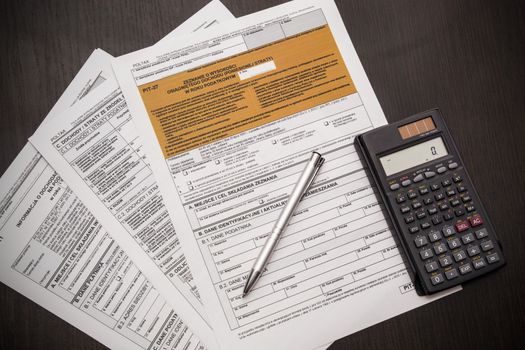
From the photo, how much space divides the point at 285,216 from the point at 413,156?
6.1 inches

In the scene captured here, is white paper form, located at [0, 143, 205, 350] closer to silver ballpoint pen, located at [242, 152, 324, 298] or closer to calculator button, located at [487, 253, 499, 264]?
silver ballpoint pen, located at [242, 152, 324, 298]

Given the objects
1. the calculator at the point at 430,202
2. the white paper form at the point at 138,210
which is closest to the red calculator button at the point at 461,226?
the calculator at the point at 430,202

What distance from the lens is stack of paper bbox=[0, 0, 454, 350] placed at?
1.60 ft

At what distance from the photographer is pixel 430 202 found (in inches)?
19.1

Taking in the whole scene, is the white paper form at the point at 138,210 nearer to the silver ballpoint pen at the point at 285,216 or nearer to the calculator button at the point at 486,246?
the silver ballpoint pen at the point at 285,216

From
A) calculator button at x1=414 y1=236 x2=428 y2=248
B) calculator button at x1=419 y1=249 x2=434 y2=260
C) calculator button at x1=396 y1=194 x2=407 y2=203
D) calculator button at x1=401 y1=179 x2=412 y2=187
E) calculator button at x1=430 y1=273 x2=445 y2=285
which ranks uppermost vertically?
calculator button at x1=401 y1=179 x2=412 y2=187

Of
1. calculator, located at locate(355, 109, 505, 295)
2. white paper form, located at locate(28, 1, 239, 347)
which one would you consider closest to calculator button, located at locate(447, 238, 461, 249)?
calculator, located at locate(355, 109, 505, 295)

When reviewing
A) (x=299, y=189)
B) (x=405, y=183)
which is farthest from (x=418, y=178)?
(x=299, y=189)

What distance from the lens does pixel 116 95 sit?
0.53m

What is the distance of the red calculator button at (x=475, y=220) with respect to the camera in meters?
0.48

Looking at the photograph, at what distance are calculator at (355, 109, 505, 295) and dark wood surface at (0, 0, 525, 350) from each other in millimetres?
35

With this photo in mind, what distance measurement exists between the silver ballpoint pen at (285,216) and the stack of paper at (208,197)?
1cm

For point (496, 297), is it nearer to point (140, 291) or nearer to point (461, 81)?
point (461, 81)

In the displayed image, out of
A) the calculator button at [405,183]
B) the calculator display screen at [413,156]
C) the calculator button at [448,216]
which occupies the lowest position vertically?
the calculator button at [448,216]
